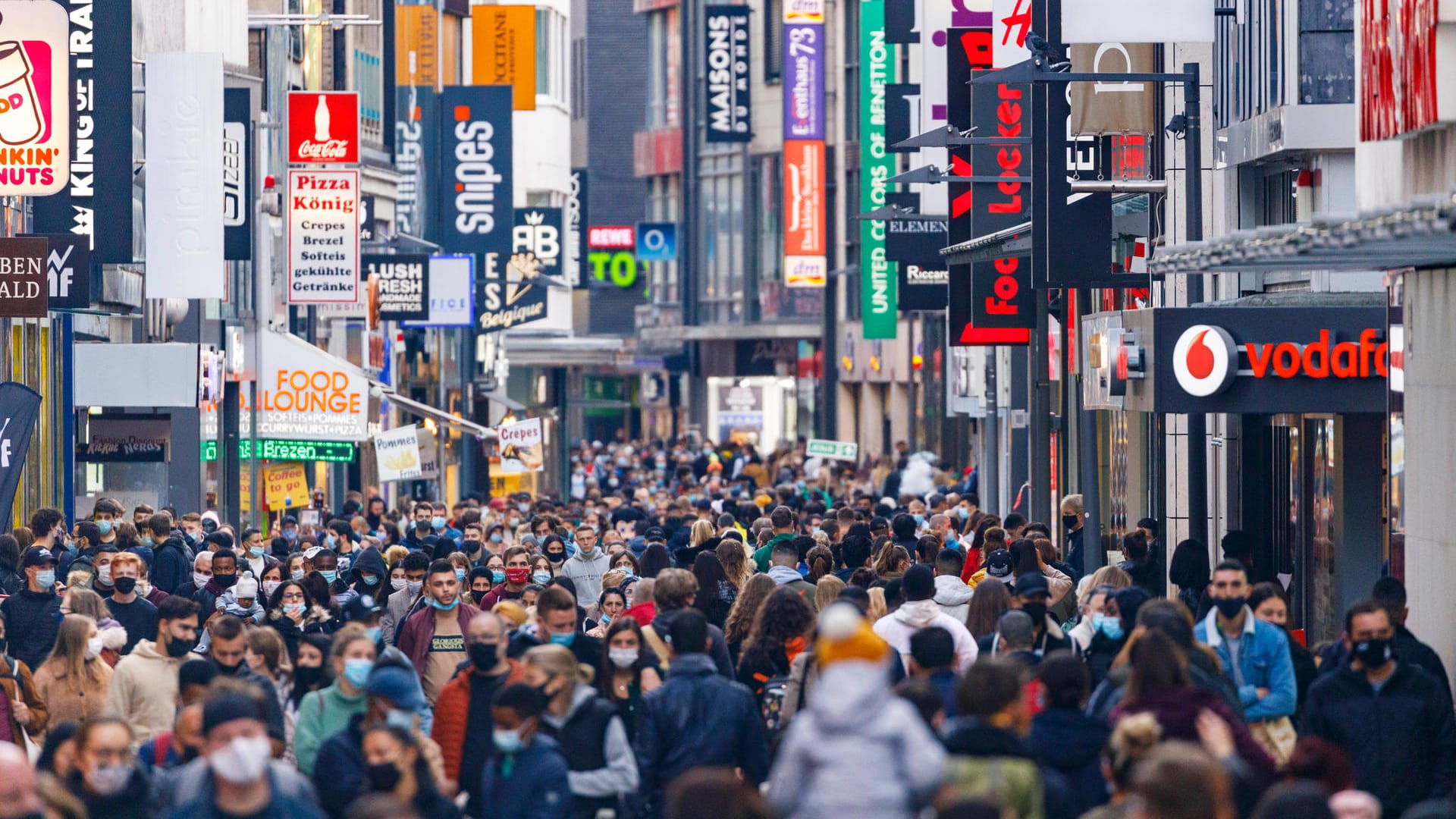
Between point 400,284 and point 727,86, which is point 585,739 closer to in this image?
point 400,284

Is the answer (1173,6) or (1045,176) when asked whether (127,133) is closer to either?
(1045,176)

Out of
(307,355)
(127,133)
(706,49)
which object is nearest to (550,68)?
(706,49)

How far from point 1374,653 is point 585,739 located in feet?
10.8

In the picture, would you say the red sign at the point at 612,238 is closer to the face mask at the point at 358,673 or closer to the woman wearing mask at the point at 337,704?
the woman wearing mask at the point at 337,704

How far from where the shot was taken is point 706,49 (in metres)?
64.5

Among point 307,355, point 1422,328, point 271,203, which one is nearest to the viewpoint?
point 1422,328

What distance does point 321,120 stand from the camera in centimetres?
3456

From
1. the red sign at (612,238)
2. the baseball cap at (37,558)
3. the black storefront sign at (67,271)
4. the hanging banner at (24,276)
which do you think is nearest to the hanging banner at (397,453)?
the black storefront sign at (67,271)

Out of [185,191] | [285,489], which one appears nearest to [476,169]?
[285,489]

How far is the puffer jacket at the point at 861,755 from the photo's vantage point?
6.61 meters

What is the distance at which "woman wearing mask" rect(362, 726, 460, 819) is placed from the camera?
8234 millimetres

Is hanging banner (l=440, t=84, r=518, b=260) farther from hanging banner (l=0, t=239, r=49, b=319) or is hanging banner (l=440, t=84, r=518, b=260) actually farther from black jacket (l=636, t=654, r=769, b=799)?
black jacket (l=636, t=654, r=769, b=799)

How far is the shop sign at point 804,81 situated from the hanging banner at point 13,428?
1486 inches

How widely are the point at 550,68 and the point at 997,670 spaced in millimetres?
60322
